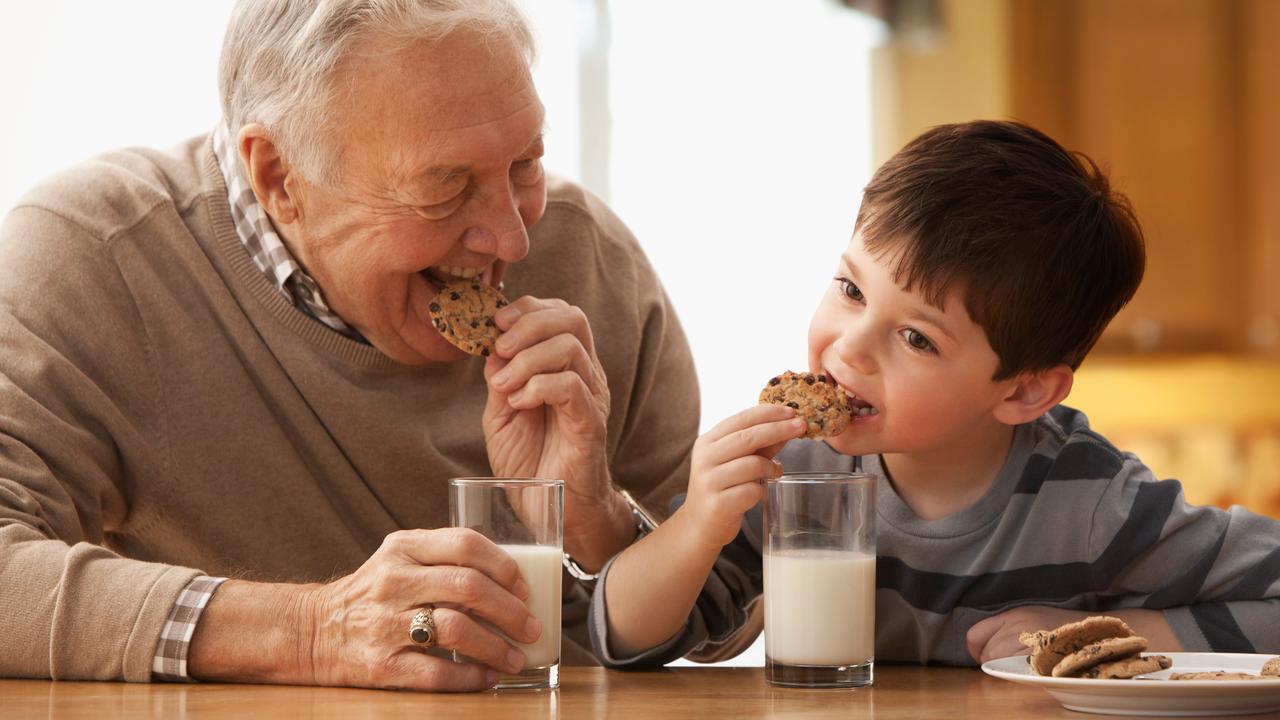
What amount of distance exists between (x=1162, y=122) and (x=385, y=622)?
4868mm

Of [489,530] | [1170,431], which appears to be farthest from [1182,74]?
[489,530]

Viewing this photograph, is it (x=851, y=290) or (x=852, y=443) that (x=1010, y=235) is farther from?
(x=852, y=443)

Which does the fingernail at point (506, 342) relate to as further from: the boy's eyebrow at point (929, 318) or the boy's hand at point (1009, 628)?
the boy's hand at point (1009, 628)

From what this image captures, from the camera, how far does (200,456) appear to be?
2004mm

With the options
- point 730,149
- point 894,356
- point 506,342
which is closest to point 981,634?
point 894,356

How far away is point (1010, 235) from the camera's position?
1604mm

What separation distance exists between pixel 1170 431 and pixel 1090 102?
4.38 ft

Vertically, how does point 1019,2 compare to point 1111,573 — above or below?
above

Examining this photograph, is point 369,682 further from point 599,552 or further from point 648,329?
point 648,329

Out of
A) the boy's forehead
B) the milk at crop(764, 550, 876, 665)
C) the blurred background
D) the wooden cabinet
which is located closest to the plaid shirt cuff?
the milk at crop(764, 550, 876, 665)

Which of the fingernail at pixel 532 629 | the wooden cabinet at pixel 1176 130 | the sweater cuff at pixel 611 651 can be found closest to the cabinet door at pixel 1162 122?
the wooden cabinet at pixel 1176 130

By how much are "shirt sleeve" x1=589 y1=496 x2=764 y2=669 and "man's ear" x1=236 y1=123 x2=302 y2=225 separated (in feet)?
2.19

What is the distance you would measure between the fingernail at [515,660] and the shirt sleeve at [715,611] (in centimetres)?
19

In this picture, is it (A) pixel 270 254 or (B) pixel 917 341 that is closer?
(B) pixel 917 341
